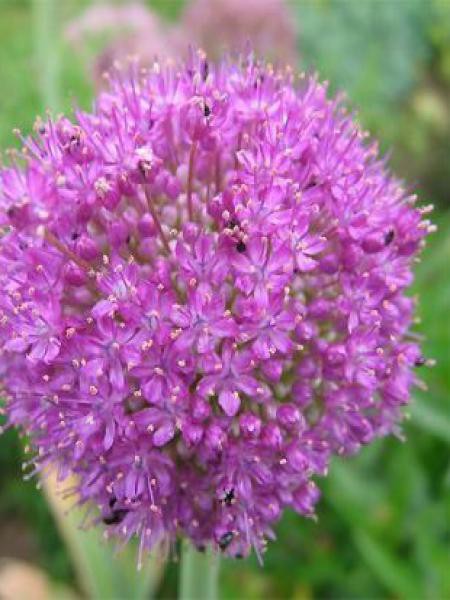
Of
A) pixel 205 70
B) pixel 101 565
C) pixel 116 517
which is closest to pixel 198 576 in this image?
pixel 116 517

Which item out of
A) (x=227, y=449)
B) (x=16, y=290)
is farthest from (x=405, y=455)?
(x=16, y=290)

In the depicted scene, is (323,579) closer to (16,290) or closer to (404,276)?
(404,276)

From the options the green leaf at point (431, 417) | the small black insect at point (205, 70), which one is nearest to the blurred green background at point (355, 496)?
the green leaf at point (431, 417)

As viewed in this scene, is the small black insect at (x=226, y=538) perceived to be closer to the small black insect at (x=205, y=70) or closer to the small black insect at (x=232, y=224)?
the small black insect at (x=232, y=224)

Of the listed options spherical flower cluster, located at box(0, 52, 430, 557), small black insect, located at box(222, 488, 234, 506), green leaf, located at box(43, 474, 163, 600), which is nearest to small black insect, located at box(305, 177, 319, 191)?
spherical flower cluster, located at box(0, 52, 430, 557)

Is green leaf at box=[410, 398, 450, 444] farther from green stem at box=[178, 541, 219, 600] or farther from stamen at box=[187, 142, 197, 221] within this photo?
stamen at box=[187, 142, 197, 221]

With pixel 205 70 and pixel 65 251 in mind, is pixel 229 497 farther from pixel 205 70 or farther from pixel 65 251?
pixel 205 70
